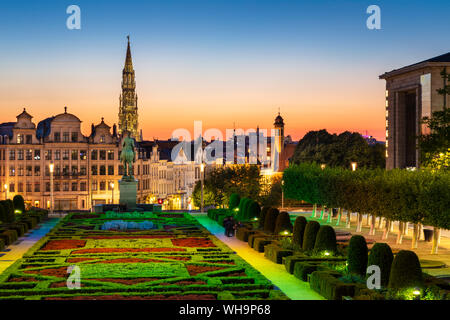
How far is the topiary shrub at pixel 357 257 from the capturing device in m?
22.9

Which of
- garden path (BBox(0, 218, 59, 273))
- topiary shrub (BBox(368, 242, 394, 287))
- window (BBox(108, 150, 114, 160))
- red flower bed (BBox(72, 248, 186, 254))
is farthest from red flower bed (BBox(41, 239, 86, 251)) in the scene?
window (BBox(108, 150, 114, 160))

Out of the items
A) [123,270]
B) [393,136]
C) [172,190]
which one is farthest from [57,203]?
[123,270]

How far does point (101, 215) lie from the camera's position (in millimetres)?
53062

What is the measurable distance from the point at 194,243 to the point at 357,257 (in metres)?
13.1

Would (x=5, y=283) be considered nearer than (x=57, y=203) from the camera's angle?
Yes

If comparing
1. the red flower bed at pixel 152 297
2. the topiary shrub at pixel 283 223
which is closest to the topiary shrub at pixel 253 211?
the topiary shrub at pixel 283 223

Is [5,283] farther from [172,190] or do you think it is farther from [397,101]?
[172,190]

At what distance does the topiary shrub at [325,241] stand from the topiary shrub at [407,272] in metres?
8.66

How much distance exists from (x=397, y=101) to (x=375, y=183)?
4510 cm

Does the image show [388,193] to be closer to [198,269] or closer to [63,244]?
[198,269]

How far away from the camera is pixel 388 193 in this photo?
38.4 metres

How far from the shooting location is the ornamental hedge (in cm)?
3316

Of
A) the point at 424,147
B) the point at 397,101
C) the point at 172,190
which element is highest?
the point at 397,101

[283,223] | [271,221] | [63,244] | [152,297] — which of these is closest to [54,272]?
[152,297]
